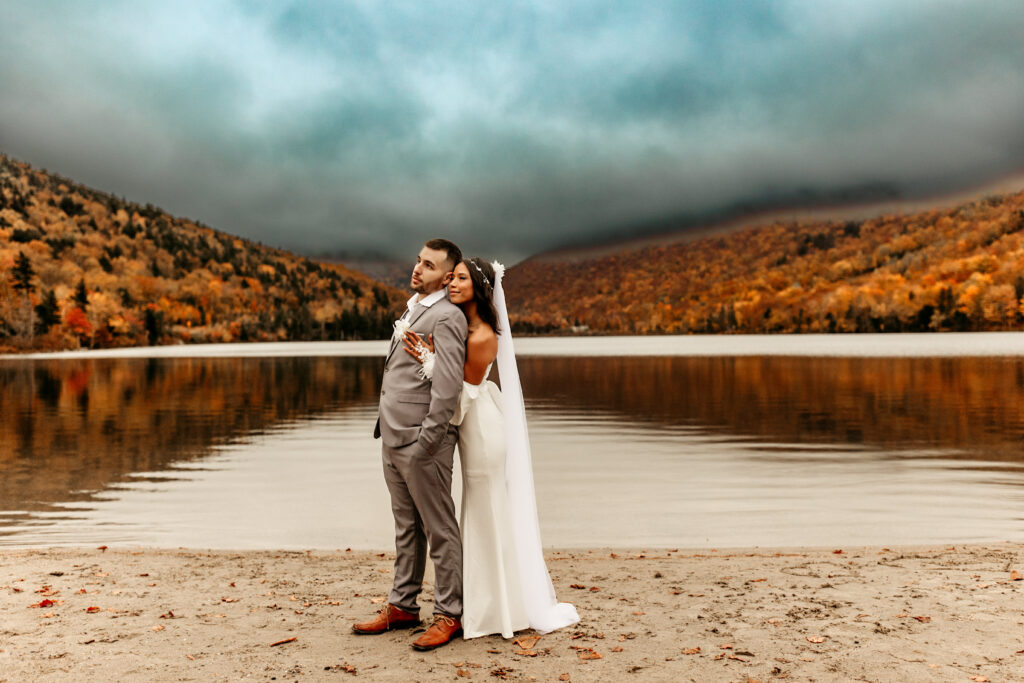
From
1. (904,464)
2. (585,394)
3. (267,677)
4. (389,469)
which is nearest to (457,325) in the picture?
(389,469)

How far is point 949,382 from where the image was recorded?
40969 millimetres

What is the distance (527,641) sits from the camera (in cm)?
558

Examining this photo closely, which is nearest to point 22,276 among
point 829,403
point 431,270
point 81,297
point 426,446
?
point 81,297

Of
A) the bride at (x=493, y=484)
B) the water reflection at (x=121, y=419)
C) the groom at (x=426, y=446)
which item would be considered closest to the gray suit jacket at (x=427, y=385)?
the groom at (x=426, y=446)

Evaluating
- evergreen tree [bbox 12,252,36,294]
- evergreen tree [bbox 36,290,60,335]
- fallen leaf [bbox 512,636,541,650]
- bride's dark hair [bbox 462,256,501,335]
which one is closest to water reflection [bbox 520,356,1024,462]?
fallen leaf [bbox 512,636,541,650]

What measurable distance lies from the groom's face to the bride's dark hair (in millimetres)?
157

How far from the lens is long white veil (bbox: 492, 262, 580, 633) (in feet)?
19.1

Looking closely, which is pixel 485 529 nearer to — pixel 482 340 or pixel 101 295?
pixel 482 340

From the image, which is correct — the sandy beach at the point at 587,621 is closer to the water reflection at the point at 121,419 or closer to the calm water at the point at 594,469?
the calm water at the point at 594,469

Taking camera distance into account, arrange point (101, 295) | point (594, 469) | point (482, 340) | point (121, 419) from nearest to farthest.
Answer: point (482, 340)
point (594, 469)
point (121, 419)
point (101, 295)

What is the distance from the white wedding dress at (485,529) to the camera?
5.67 metres

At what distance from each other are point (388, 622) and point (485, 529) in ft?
3.19

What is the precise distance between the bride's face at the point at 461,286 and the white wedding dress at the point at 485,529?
0.61 metres

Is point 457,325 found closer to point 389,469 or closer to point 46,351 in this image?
point 389,469
